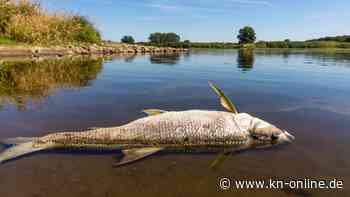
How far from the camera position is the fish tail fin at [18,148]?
4043mm

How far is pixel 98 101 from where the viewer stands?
7809 millimetres

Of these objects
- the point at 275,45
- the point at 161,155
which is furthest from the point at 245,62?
the point at 275,45

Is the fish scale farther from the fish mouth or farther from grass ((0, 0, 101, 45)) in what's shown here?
grass ((0, 0, 101, 45))

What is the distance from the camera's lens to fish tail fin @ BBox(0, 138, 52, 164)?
404 cm

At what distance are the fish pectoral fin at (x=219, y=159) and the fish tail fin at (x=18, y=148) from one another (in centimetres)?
245

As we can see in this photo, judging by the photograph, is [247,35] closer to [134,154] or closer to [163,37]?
[163,37]

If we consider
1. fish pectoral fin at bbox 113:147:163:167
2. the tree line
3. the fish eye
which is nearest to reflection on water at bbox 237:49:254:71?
the fish eye

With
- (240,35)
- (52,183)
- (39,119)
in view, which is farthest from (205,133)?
(240,35)

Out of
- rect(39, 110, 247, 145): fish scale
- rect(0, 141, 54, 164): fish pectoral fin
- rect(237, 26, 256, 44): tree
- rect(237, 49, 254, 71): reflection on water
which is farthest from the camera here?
rect(237, 26, 256, 44): tree

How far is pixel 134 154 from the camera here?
4250 millimetres

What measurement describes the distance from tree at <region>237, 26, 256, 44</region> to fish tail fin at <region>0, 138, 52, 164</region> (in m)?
123

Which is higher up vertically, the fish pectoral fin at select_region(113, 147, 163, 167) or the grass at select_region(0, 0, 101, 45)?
the grass at select_region(0, 0, 101, 45)

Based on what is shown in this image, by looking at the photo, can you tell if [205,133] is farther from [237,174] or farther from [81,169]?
[81,169]

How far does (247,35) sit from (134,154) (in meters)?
123
